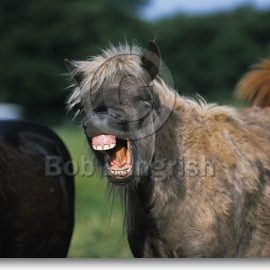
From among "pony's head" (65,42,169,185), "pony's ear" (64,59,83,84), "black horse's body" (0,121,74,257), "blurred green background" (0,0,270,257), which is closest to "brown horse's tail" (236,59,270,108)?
"black horse's body" (0,121,74,257)

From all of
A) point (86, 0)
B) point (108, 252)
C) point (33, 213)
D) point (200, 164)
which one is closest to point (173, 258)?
point (200, 164)

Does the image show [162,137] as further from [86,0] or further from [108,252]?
[86,0]

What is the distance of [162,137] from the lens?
9.36 feet

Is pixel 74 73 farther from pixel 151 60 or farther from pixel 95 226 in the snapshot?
pixel 95 226

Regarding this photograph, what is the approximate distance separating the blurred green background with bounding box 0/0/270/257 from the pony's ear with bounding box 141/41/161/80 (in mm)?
5380

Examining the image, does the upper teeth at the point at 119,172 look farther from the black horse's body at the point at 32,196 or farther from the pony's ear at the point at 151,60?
the black horse's body at the point at 32,196

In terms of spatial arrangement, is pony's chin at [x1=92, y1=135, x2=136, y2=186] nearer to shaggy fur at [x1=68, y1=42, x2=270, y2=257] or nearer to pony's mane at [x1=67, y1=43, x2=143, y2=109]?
shaggy fur at [x1=68, y1=42, x2=270, y2=257]

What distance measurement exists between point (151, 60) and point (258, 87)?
1405 millimetres

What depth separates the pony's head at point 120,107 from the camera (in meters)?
2.63

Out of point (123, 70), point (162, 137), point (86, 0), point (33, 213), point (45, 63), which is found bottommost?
point (33, 213)

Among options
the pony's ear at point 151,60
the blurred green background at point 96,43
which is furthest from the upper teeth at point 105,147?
the blurred green background at point 96,43

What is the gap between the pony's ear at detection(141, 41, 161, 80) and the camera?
270 centimetres

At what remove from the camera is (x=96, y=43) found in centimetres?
1293

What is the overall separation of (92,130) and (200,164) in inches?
20.4
